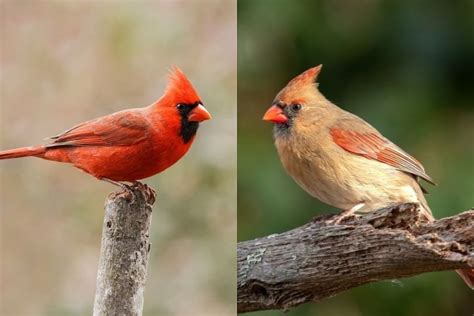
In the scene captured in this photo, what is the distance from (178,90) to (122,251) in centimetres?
32

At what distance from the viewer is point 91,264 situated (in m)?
2.34

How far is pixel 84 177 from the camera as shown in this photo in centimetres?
214

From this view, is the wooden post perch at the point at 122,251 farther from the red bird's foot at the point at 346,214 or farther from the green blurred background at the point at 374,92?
the green blurred background at the point at 374,92

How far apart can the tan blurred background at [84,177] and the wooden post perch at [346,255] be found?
27 centimetres

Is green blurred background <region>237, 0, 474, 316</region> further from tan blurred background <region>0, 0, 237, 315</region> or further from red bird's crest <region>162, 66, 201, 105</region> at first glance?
red bird's crest <region>162, 66, 201, 105</region>

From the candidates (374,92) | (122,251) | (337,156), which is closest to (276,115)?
(337,156)

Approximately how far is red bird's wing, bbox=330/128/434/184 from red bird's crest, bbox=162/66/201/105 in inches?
15.5

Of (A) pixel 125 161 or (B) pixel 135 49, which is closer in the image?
(A) pixel 125 161

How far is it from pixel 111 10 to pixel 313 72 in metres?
0.98

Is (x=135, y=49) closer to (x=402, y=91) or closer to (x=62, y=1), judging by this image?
(x=62, y=1)

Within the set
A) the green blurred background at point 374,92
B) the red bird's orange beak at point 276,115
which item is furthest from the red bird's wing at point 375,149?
the green blurred background at point 374,92

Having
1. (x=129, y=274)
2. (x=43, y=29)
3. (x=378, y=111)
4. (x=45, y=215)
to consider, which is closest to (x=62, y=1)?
(x=43, y=29)

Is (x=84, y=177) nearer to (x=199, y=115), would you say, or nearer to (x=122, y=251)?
(x=122, y=251)

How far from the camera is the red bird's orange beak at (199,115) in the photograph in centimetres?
160
